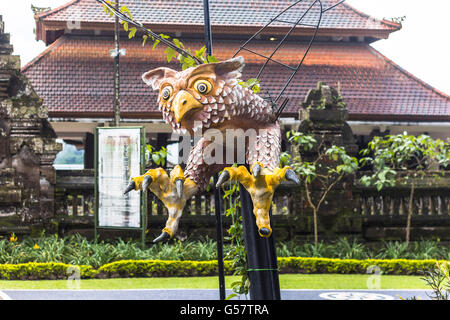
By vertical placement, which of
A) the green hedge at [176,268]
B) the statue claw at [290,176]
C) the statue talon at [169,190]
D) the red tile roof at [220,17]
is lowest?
the green hedge at [176,268]

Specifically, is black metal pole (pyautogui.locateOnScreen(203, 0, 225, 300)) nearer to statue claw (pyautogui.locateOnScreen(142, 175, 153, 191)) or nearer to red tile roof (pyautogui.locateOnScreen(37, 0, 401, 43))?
statue claw (pyautogui.locateOnScreen(142, 175, 153, 191))

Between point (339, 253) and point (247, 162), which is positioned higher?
point (247, 162)

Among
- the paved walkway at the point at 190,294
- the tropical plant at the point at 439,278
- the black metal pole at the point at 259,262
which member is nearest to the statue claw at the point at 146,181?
the black metal pole at the point at 259,262

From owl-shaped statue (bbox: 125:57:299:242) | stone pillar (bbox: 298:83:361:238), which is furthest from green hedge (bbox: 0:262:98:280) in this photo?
owl-shaped statue (bbox: 125:57:299:242)

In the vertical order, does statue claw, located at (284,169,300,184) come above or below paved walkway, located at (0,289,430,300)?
above

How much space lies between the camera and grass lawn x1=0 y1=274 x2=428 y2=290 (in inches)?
331

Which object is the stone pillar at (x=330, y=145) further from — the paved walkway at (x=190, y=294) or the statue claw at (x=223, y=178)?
the statue claw at (x=223, y=178)

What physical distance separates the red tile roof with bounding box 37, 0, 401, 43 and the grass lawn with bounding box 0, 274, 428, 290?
700 centimetres

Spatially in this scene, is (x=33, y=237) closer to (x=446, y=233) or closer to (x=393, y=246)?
(x=393, y=246)

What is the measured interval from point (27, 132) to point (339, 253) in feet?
18.5

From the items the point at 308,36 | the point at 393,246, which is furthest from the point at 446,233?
the point at 308,36

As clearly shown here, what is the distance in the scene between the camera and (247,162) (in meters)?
2.89

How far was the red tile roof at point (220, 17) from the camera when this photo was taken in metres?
14.6
